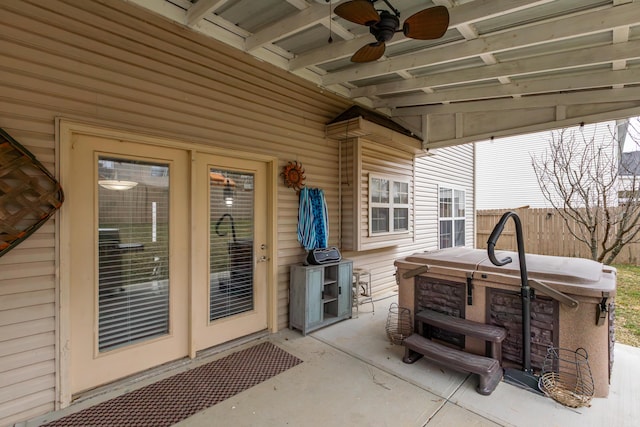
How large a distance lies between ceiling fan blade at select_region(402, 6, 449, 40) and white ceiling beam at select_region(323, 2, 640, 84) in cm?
120

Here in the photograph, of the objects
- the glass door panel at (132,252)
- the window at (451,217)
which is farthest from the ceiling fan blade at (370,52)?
the window at (451,217)

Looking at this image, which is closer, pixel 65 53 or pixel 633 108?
pixel 65 53

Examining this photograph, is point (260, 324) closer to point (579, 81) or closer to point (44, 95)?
point (44, 95)

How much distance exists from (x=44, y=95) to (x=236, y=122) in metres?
1.63

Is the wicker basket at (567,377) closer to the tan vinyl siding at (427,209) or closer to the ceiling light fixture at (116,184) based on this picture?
the tan vinyl siding at (427,209)

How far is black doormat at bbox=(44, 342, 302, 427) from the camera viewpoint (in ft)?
7.22

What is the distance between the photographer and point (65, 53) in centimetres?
231

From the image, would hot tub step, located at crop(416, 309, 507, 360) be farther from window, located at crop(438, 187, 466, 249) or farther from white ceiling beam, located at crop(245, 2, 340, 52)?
window, located at crop(438, 187, 466, 249)

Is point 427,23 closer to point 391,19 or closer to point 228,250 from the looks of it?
point 391,19

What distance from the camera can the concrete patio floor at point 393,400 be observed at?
7.18 feet

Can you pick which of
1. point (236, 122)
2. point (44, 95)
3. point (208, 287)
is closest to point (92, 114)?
point (44, 95)

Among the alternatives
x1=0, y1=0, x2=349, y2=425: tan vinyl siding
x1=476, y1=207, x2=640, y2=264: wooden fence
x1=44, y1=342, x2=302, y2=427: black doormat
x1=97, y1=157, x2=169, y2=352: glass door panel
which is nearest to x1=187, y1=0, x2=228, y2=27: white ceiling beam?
x1=0, y1=0, x2=349, y2=425: tan vinyl siding

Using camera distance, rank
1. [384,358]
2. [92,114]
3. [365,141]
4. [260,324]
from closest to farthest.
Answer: [92,114] → [384,358] → [260,324] → [365,141]

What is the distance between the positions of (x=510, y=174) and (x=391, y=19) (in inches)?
476
